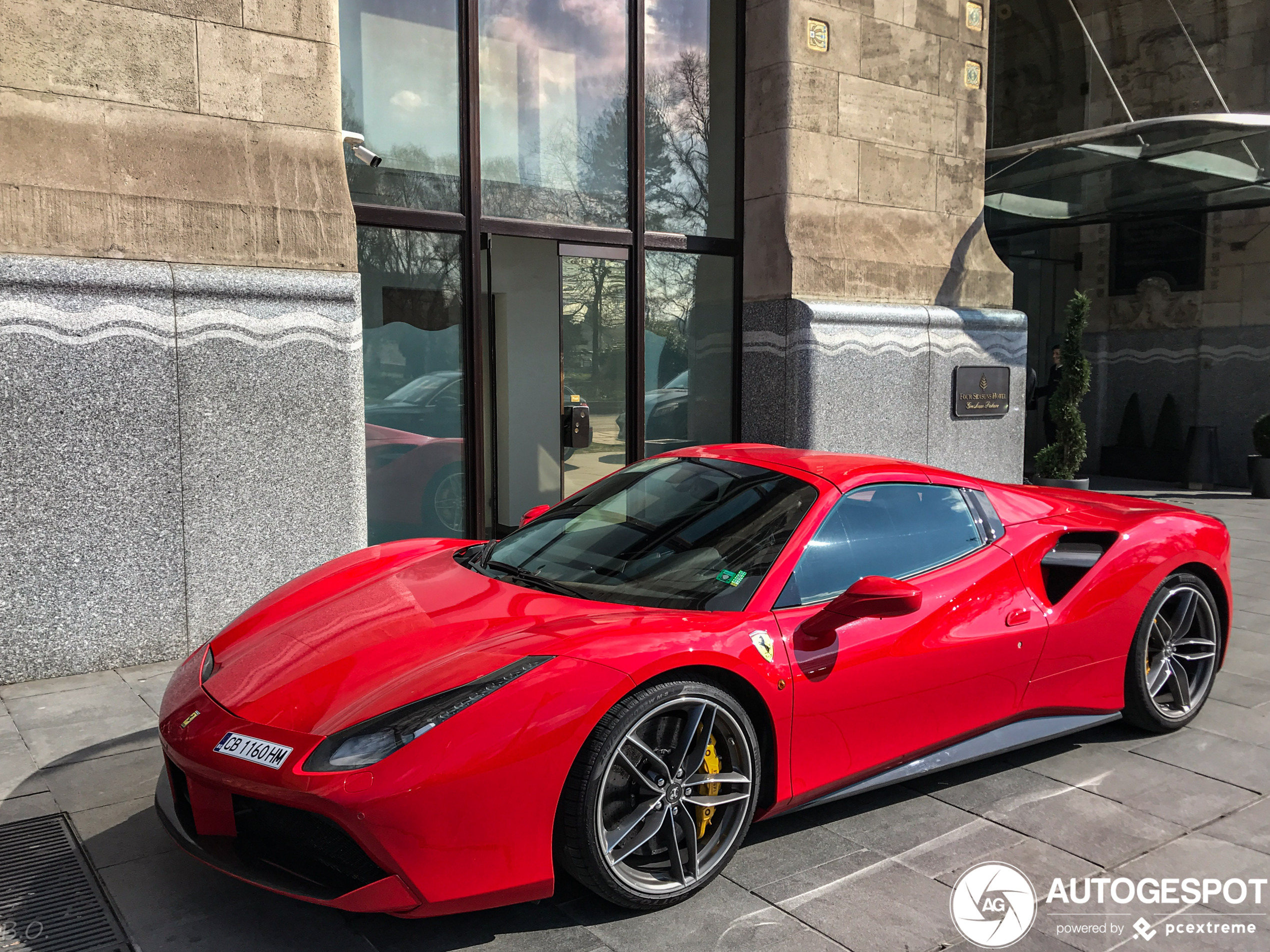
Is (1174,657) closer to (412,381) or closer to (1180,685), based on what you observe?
(1180,685)

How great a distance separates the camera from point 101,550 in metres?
5.30

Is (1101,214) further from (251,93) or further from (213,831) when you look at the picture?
(213,831)

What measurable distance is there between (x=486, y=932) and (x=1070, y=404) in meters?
10.4

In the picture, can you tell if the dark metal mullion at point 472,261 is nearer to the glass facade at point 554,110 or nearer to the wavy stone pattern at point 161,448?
the glass facade at point 554,110

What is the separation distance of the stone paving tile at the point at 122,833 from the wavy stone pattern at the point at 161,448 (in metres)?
1.95

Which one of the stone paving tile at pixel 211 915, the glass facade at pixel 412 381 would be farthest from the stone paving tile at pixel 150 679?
the glass facade at pixel 412 381

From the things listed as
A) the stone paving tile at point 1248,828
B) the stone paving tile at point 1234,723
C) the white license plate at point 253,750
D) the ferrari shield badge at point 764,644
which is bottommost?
the stone paving tile at point 1234,723

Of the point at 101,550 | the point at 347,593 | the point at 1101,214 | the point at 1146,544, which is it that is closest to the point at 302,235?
the point at 101,550

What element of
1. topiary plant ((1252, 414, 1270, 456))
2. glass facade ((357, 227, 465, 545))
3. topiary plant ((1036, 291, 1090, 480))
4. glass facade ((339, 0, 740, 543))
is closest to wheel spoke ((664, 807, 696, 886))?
glass facade ((357, 227, 465, 545))

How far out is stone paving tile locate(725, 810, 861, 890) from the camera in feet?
10.4

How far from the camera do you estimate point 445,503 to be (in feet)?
24.7

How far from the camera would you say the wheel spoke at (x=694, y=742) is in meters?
2.94

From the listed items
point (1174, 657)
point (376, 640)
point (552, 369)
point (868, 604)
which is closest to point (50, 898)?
point (376, 640)

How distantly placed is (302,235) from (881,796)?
446cm
